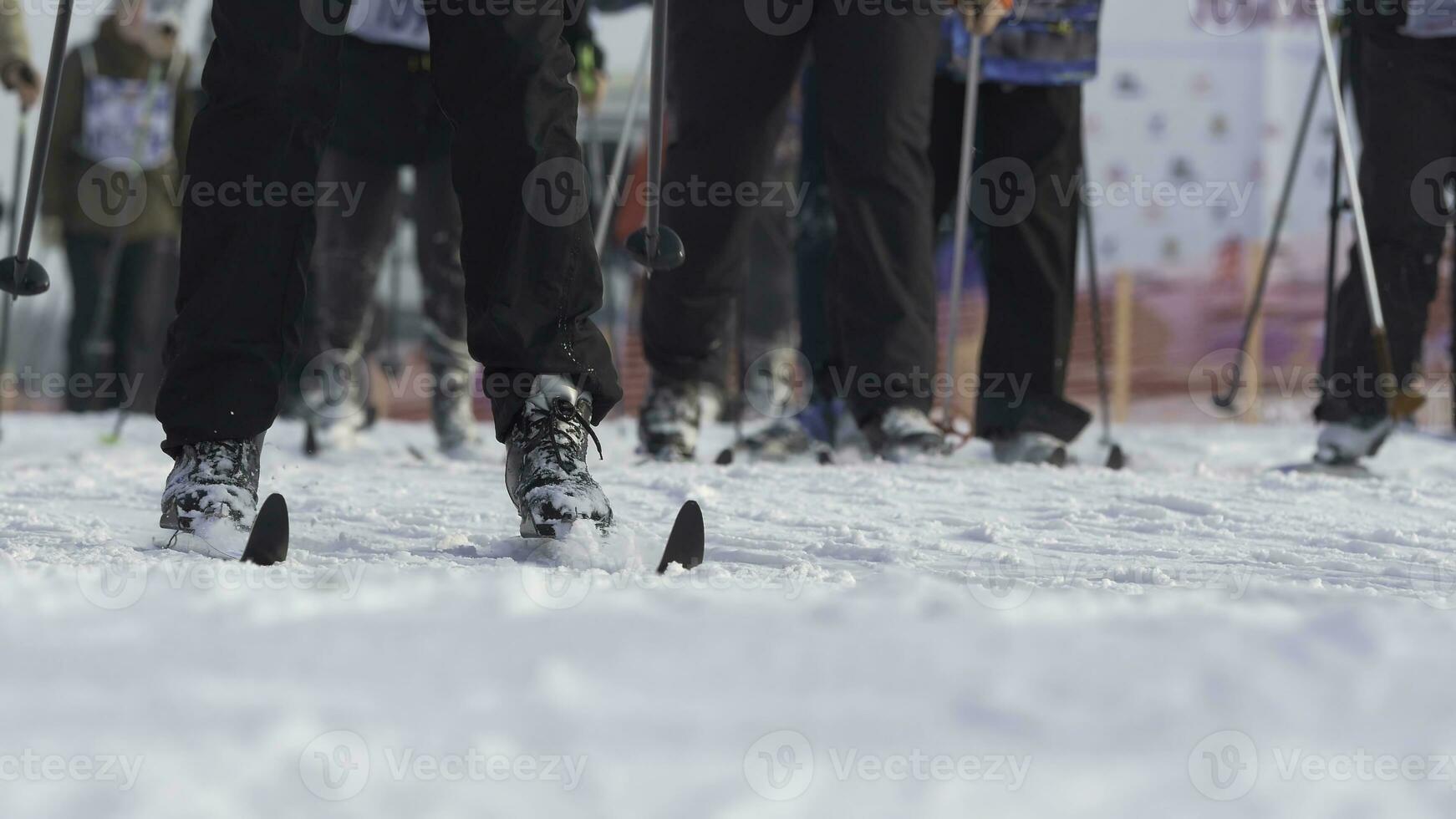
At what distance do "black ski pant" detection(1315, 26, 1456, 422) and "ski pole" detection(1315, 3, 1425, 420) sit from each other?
0.07 ft

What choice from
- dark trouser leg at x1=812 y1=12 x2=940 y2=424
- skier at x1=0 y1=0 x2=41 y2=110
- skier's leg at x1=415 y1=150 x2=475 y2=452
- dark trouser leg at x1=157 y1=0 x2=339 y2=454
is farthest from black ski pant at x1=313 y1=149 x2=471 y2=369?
dark trouser leg at x1=157 y1=0 x2=339 y2=454

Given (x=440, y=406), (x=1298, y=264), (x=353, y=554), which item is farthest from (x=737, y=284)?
(x=1298, y=264)

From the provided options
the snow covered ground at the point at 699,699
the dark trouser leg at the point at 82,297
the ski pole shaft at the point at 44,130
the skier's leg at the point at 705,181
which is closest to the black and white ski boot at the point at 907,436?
the skier's leg at the point at 705,181

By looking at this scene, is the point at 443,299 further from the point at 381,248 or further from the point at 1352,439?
the point at 1352,439

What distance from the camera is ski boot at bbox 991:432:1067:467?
2.83 meters

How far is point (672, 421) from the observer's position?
2.82 metres

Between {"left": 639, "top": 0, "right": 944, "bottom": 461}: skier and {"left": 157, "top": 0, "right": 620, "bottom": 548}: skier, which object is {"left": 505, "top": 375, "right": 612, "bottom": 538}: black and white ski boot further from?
{"left": 639, "top": 0, "right": 944, "bottom": 461}: skier

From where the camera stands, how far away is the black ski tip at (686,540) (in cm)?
132

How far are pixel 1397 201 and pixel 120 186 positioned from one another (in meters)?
4.64

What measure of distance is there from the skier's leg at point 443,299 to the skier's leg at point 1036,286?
113 cm

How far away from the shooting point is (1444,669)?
0.85 metres

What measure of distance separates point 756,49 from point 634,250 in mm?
1100

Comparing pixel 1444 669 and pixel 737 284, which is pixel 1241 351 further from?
pixel 1444 669

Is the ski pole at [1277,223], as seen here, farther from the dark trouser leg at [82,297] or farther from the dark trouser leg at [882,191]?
the dark trouser leg at [82,297]
